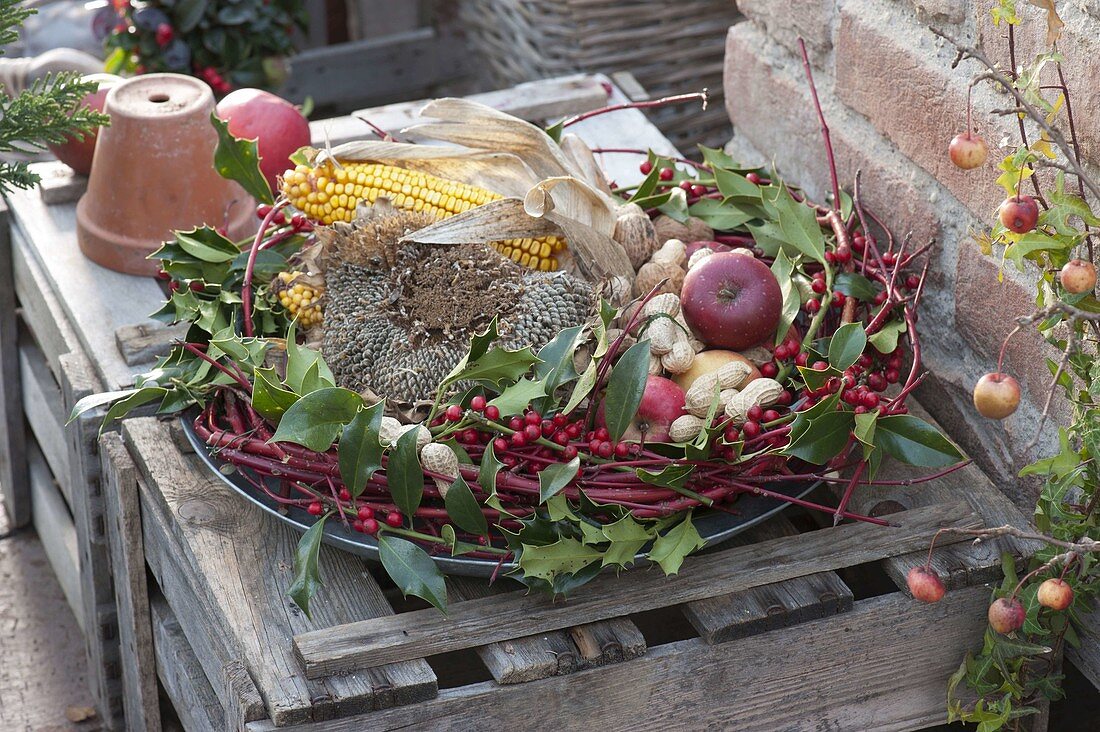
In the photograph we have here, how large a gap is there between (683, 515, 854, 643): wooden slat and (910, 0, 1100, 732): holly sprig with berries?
12 centimetres

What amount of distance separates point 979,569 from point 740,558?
0.75ft

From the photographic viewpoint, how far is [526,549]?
107 cm

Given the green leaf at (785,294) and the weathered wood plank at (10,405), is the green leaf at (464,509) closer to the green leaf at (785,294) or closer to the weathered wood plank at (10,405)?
the green leaf at (785,294)

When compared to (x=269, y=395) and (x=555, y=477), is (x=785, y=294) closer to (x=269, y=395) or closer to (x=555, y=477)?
(x=555, y=477)

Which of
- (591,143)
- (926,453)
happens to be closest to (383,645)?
(926,453)

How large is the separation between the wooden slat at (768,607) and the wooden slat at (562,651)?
0.23 ft

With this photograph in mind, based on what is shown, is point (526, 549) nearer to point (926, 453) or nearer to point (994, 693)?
point (926, 453)

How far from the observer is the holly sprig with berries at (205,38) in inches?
110

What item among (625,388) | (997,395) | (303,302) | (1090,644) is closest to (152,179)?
(303,302)

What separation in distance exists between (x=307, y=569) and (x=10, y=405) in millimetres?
1209

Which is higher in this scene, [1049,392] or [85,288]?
[1049,392]

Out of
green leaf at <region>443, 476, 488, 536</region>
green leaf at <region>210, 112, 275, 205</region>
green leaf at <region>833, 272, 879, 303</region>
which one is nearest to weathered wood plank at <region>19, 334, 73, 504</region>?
green leaf at <region>210, 112, 275, 205</region>

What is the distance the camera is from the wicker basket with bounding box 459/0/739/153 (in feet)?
8.56

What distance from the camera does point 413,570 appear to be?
1081 millimetres
